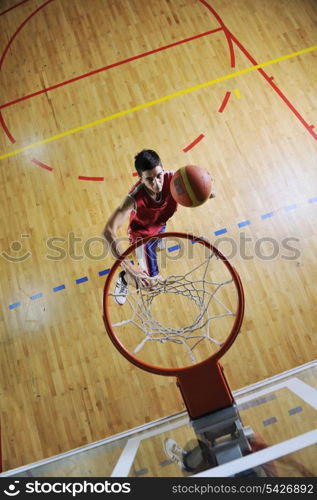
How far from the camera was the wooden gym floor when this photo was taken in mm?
3793

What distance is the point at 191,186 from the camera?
9.56 feet

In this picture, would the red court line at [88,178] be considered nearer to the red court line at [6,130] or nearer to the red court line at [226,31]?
the red court line at [6,130]

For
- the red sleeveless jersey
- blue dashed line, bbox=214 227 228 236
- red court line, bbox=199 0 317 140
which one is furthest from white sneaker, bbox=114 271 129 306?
red court line, bbox=199 0 317 140

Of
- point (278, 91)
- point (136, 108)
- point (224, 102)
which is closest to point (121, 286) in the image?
point (136, 108)

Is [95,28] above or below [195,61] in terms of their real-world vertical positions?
above

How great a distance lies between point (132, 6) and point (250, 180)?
2949mm

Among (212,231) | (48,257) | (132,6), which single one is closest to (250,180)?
(212,231)

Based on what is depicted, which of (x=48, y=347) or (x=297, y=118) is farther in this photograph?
(x=297, y=118)

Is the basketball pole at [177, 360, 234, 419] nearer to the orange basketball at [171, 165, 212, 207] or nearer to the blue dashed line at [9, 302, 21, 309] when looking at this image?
the orange basketball at [171, 165, 212, 207]

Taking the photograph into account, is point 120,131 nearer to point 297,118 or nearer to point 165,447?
point 297,118

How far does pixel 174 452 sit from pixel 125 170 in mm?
2882

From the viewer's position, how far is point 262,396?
118 inches

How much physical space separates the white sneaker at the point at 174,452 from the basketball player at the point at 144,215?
1180 mm

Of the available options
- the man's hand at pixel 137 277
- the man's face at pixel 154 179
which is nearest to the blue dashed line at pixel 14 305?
the man's hand at pixel 137 277
